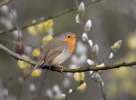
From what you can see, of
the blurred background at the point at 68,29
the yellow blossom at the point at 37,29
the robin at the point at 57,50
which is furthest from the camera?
the blurred background at the point at 68,29

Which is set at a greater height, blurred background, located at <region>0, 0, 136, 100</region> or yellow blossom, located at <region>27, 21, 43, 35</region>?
yellow blossom, located at <region>27, 21, 43, 35</region>

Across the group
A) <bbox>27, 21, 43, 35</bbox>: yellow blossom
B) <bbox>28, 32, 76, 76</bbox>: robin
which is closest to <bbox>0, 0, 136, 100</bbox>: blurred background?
<bbox>28, 32, 76, 76</bbox>: robin

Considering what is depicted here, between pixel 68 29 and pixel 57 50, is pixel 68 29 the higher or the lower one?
the lower one

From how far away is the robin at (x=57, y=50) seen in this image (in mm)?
4219

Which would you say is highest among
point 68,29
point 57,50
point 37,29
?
point 37,29

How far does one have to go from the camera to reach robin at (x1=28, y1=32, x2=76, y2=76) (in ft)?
13.8

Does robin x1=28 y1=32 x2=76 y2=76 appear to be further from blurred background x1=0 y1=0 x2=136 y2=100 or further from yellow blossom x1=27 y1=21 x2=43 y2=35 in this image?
blurred background x1=0 y1=0 x2=136 y2=100

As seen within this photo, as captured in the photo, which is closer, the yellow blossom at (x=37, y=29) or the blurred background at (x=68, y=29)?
the yellow blossom at (x=37, y=29)

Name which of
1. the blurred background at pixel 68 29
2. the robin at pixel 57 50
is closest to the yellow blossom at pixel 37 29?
the robin at pixel 57 50

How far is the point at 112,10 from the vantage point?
305 inches

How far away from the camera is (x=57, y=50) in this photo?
14.8ft

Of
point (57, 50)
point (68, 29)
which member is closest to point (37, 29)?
point (57, 50)

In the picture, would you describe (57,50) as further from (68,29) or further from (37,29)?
(68,29)

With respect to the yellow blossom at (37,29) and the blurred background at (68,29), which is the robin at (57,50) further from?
the blurred background at (68,29)
